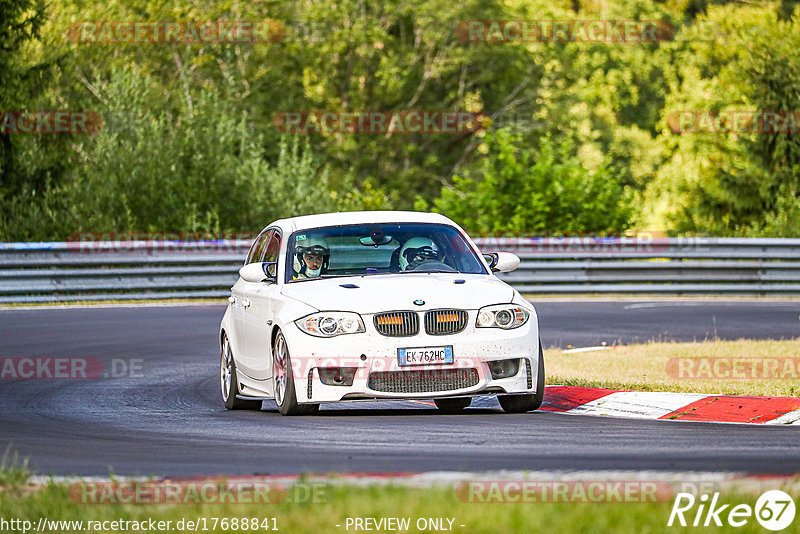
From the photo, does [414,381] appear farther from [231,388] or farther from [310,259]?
[231,388]

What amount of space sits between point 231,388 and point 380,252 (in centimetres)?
189

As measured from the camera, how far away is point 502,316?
35.3 ft

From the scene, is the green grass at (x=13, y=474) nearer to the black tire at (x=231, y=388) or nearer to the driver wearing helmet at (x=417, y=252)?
the black tire at (x=231, y=388)

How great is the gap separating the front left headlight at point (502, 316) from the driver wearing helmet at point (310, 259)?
63.6 inches

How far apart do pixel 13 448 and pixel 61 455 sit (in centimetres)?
64

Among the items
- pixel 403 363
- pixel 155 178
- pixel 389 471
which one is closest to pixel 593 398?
pixel 403 363

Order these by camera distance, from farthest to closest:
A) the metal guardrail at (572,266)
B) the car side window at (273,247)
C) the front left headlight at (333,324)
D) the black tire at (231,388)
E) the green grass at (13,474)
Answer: the metal guardrail at (572,266) → the black tire at (231,388) → the car side window at (273,247) → the front left headlight at (333,324) → the green grass at (13,474)

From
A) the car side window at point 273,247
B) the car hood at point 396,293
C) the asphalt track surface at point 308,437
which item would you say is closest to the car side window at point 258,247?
the car side window at point 273,247

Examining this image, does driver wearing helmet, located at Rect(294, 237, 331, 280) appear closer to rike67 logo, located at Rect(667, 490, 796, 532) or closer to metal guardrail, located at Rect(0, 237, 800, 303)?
rike67 logo, located at Rect(667, 490, 796, 532)

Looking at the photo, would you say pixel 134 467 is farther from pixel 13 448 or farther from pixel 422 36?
pixel 422 36

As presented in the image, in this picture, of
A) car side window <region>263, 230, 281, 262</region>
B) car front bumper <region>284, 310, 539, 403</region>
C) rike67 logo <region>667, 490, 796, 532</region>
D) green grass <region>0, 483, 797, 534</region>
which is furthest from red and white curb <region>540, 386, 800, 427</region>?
green grass <region>0, 483, 797, 534</region>

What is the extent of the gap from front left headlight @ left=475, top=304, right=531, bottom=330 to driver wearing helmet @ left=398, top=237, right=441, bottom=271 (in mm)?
1179

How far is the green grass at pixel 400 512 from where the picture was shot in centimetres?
582

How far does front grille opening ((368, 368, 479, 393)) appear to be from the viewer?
10.4 metres
